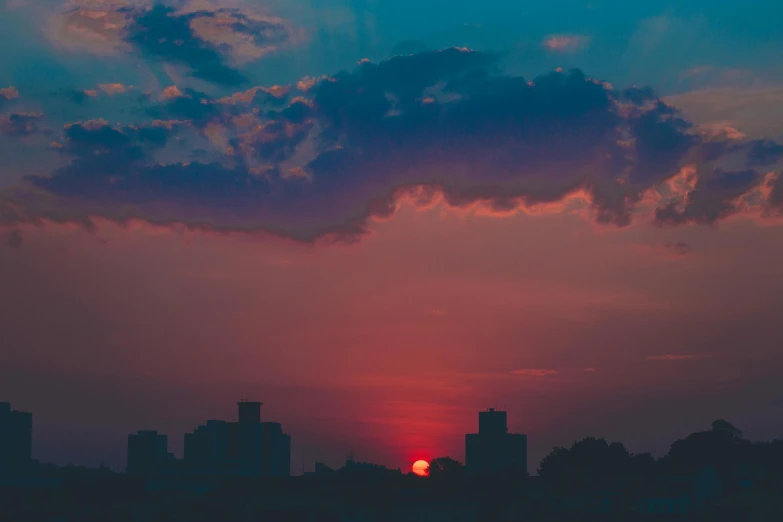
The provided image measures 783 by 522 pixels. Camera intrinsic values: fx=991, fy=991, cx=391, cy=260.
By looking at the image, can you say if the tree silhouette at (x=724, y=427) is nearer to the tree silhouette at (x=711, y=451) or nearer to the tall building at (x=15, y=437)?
the tree silhouette at (x=711, y=451)

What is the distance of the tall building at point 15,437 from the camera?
17538 centimetres

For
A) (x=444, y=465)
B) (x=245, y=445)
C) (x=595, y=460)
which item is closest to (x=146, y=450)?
(x=245, y=445)

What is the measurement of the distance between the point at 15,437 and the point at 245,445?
1641 inches

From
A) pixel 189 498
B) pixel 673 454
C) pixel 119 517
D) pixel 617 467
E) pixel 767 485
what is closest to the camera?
pixel 119 517

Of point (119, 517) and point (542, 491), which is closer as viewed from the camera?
point (119, 517)

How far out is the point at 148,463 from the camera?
573ft

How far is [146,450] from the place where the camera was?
598 feet

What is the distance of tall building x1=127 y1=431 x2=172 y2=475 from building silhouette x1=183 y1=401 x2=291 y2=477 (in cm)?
440

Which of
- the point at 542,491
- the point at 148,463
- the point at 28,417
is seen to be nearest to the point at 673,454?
the point at 542,491

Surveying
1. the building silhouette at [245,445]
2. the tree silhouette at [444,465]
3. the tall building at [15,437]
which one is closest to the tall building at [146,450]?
the building silhouette at [245,445]

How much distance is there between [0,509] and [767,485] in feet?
254

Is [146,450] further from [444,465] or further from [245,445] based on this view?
[444,465]

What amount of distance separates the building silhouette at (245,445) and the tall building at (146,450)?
4.40 m

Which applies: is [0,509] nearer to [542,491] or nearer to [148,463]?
[542,491]
